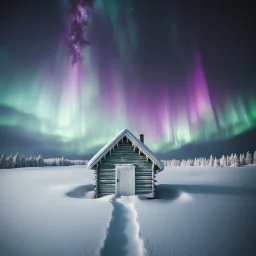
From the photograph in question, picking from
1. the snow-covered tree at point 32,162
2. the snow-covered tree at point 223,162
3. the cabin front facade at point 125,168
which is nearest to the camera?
the cabin front facade at point 125,168

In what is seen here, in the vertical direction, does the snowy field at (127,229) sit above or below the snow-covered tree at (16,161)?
below

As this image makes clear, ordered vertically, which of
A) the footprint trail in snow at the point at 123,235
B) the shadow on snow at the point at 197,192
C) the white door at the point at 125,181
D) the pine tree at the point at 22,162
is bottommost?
the footprint trail in snow at the point at 123,235

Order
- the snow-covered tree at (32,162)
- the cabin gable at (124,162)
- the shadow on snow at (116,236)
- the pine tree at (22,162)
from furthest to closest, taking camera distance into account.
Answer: the snow-covered tree at (32,162)
the pine tree at (22,162)
the cabin gable at (124,162)
the shadow on snow at (116,236)

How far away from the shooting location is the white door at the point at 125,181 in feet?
52.5

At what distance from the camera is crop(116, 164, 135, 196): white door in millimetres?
16016

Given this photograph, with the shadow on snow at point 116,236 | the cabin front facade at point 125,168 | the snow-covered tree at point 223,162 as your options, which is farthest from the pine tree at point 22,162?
the snow-covered tree at point 223,162

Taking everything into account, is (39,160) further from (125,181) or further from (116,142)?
(116,142)

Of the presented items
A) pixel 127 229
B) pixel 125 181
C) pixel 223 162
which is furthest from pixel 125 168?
pixel 223 162

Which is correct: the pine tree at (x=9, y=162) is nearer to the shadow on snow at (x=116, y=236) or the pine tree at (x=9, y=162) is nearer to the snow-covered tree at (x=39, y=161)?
the snow-covered tree at (x=39, y=161)

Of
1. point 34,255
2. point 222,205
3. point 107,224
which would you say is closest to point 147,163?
point 222,205

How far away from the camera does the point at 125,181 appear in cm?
1603

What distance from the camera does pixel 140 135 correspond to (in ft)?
63.4

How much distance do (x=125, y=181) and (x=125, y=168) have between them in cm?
108

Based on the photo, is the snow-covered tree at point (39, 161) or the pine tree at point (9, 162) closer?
the pine tree at point (9, 162)
